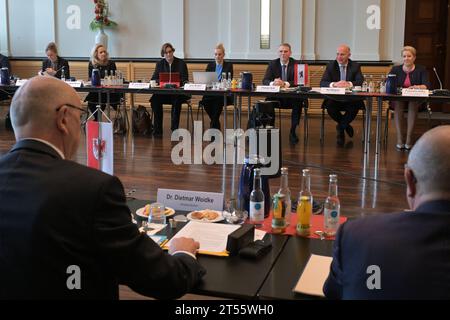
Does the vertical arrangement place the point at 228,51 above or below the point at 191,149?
above

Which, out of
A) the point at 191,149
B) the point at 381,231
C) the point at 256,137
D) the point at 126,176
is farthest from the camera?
the point at 191,149

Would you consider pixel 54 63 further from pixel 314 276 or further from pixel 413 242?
pixel 413 242

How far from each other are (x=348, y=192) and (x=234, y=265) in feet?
10.1

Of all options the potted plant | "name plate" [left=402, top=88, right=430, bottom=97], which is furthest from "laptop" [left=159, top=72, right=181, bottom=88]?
the potted plant

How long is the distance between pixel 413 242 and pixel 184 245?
72 cm

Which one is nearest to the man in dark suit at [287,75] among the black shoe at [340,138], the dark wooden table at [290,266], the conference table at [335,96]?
the black shoe at [340,138]

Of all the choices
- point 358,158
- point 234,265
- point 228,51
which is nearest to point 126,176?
point 358,158

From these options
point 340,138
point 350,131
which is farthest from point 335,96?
point 350,131

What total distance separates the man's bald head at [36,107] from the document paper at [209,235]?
58cm

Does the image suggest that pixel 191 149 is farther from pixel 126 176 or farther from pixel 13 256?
pixel 13 256

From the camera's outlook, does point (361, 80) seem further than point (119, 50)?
No

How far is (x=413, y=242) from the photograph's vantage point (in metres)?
1.17

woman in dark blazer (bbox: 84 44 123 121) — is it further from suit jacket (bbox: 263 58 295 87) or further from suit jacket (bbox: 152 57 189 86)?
suit jacket (bbox: 263 58 295 87)

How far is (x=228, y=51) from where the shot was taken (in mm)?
9648
